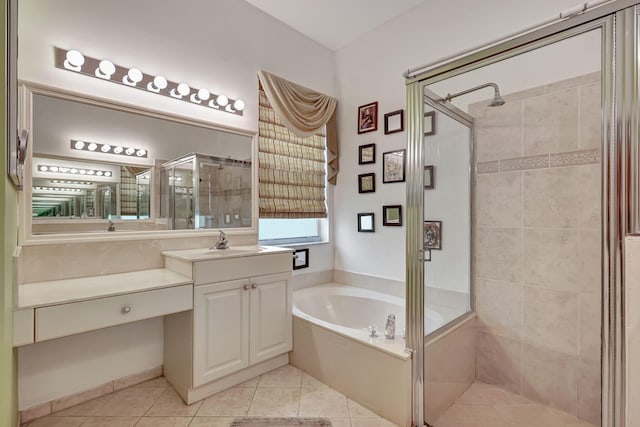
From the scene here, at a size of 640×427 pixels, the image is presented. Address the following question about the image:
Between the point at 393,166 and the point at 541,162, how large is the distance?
3.46 ft

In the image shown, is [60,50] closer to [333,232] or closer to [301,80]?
[301,80]

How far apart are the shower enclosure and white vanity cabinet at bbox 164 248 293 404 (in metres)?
0.30

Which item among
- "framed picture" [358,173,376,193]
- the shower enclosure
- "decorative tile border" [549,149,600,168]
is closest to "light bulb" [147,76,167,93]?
the shower enclosure

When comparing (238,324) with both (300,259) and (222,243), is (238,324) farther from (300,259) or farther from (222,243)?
(300,259)

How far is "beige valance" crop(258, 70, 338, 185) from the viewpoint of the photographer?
252 centimetres

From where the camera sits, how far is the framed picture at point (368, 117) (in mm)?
2709

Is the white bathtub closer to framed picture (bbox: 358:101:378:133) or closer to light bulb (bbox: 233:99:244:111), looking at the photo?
framed picture (bbox: 358:101:378:133)

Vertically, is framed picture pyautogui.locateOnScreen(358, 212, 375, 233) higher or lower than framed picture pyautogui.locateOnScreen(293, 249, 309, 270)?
higher

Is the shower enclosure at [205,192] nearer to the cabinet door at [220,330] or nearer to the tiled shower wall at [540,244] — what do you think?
the cabinet door at [220,330]

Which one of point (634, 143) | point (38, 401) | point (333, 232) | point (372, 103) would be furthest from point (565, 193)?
point (38, 401)

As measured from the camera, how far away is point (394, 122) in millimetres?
2570

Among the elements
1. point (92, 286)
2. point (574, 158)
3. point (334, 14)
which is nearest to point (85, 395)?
point (92, 286)

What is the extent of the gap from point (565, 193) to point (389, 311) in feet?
4.71

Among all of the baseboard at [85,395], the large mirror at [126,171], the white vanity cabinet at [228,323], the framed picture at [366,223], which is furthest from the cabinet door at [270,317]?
the framed picture at [366,223]
